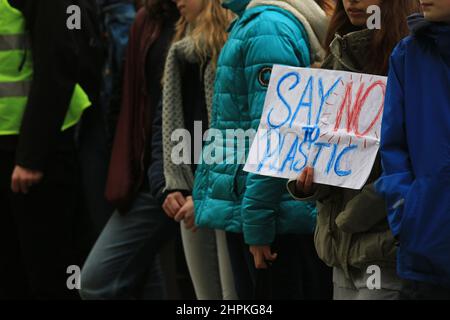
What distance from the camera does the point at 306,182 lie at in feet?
13.3

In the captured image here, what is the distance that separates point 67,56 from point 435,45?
246 cm

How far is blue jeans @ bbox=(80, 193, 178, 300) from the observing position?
18.8ft

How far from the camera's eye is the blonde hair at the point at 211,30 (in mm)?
5270

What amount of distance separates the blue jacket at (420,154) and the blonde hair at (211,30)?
1.70m

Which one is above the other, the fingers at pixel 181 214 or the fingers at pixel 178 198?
the fingers at pixel 178 198

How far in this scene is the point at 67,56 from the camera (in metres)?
5.60

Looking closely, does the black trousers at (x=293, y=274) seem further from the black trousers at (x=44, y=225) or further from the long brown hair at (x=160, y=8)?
the long brown hair at (x=160, y=8)

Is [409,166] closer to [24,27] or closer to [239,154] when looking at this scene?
[239,154]

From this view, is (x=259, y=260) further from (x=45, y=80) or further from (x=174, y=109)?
(x=45, y=80)

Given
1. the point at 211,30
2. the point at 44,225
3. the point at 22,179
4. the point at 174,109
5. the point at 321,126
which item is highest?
the point at 211,30

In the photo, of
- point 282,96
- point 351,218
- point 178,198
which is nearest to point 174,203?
point 178,198

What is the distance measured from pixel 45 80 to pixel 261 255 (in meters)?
1.59

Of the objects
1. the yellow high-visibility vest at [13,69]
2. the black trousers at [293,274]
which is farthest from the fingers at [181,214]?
the yellow high-visibility vest at [13,69]

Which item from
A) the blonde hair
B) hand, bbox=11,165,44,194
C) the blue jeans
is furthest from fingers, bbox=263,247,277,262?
hand, bbox=11,165,44,194
